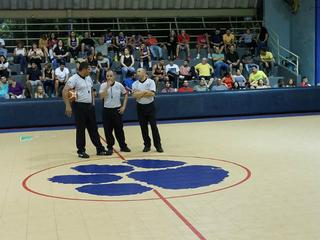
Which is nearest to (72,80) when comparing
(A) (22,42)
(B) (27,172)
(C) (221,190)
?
(B) (27,172)

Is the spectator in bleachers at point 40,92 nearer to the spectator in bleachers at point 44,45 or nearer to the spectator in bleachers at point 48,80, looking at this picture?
the spectator in bleachers at point 48,80

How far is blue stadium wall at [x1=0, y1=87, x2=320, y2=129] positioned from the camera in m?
16.2

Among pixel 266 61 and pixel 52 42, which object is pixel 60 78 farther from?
pixel 266 61

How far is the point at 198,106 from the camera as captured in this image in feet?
58.0

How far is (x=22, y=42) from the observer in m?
23.4

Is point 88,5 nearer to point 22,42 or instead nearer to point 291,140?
point 22,42

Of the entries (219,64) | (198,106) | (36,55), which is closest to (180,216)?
(198,106)

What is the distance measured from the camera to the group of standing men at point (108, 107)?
10758 mm

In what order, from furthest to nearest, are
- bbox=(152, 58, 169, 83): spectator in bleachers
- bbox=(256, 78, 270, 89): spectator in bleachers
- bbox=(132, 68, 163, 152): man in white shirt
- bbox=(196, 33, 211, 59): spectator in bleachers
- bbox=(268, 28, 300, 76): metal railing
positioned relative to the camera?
bbox=(268, 28, 300, 76): metal railing, bbox=(196, 33, 211, 59): spectator in bleachers, bbox=(152, 58, 169, 83): spectator in bleachers, bbox=(256, 78, 270, 89): spectator in bleachers, bbox=(132, 68, 163, 152): man in white shirt

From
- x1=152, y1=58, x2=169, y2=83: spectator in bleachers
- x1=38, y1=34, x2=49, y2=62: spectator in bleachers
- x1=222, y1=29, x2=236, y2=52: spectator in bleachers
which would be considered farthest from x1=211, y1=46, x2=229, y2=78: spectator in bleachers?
x1=38, y1=34, x2=49, y2=62: spectator in bleachers

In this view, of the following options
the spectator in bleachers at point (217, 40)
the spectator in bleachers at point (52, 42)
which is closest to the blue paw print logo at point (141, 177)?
the spectator in bleachers at point (52, 42)

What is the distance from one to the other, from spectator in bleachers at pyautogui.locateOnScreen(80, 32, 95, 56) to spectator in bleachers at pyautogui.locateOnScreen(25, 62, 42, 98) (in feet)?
8.94

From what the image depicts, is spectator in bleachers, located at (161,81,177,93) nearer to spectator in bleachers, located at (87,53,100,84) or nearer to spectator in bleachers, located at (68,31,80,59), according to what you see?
spectator in bleachers, located at (87,53,100,84)

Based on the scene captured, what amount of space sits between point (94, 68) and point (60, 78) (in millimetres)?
1513
